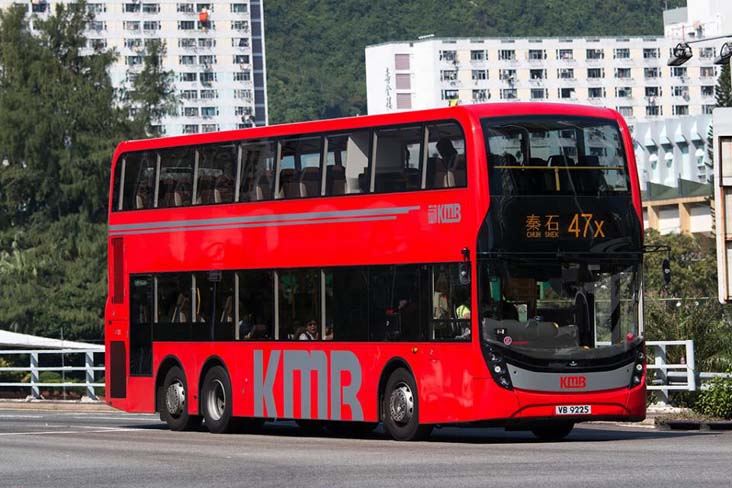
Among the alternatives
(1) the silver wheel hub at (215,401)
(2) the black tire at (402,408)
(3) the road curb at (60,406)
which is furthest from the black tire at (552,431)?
(3) the road curb at (60,406)

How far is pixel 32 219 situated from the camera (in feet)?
280

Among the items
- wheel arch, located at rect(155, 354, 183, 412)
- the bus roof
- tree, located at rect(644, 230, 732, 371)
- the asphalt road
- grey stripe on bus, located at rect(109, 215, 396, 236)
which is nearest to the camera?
the asphalt road

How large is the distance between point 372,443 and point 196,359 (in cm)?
528

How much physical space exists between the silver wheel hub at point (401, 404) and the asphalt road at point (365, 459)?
1.25 ft

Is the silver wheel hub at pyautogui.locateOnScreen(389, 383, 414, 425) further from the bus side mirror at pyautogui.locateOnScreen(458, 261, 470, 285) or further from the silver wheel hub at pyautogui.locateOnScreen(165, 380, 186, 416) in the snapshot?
the silver wheel hub at pyautogui.locateOnScreen(165, 380, 186, 416)

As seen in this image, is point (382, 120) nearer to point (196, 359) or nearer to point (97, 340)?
point (196, 359)

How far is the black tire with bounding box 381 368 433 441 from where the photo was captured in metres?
26.0

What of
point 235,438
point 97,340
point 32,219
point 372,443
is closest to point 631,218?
point 372,443

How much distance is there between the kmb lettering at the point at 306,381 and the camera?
27.2m

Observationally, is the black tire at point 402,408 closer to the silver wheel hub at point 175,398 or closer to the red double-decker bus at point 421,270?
the red double-decker bus at point 421,270

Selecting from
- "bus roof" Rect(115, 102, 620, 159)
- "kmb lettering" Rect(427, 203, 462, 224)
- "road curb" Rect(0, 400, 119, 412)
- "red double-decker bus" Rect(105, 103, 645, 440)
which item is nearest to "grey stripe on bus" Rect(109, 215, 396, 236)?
"red double-decker bus" Rect(105, 103, 645, 440)

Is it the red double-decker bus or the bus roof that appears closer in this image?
the red double-decker bus

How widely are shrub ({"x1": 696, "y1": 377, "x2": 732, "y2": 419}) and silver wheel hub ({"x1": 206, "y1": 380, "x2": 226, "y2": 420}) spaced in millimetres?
7424

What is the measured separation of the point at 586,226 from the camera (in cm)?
2595
